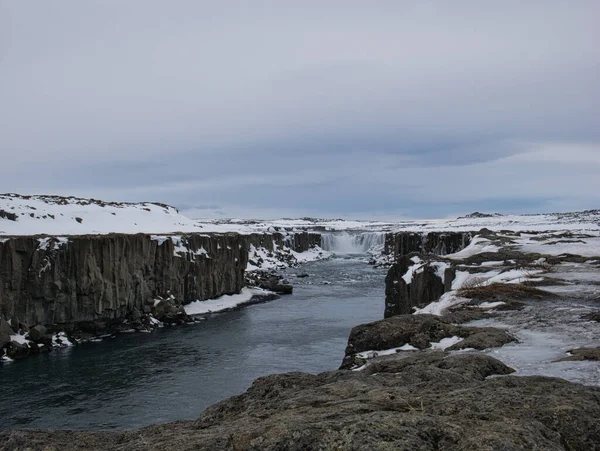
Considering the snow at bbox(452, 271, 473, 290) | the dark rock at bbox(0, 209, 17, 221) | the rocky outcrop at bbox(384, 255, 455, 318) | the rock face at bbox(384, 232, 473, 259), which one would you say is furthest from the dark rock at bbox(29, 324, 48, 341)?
the rock face at bbox(384, 232, 473, 259)

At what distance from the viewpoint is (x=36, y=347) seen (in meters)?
26.9

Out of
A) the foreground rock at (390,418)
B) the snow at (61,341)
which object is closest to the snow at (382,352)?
the foreground rock at (390,418)

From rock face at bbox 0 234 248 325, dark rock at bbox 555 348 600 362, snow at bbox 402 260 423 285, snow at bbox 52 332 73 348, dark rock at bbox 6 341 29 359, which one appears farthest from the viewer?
rock face at bbox 0 234 248 325

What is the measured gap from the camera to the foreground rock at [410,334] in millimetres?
8617

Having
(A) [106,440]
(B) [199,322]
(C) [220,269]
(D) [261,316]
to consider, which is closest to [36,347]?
(B) [199,322]

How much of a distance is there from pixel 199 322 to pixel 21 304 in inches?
440

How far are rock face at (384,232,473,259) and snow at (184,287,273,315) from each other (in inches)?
A: 690

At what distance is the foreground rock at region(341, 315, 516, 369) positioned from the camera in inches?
339

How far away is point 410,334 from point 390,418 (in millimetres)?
5368

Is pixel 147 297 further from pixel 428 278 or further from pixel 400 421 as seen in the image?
pixel 400 421

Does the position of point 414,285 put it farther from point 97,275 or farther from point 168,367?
point 97,275

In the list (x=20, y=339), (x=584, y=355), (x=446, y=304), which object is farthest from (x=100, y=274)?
(x=584, y=355)

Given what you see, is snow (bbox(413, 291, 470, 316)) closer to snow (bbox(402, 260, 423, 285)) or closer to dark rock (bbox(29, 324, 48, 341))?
snow (bbox(402, 260, 423, 285))

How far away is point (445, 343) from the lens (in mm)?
8859
